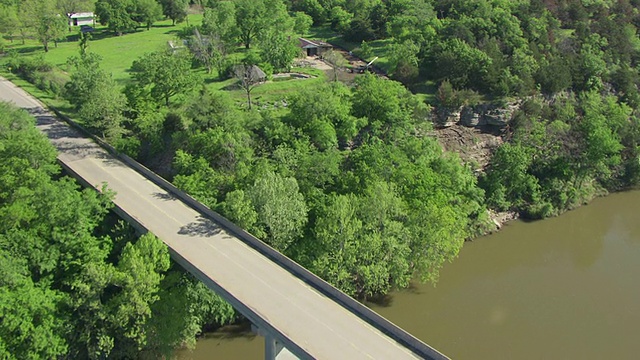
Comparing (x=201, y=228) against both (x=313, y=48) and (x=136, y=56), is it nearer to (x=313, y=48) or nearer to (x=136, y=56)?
(x=313, y=48)

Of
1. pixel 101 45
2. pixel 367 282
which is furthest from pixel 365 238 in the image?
pixel 101 45

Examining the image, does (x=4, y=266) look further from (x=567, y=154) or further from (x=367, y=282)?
(x=567, y=154)

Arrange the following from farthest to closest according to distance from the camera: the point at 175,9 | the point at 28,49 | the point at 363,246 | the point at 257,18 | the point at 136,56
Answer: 1. the point at 175,9
2. the point at 28,49
3. the point at 136,56
4. the point at 257,18
5. the point at 363,246

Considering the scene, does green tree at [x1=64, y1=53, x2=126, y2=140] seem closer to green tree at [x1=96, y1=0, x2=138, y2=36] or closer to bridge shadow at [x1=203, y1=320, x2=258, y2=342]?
A: bridge shadow at [x1=203, y1=320, x2=258, y2=342]

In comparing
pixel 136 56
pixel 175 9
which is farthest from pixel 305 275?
pixel 175 9

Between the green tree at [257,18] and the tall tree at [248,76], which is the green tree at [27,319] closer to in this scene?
the tall tree at [248,76]

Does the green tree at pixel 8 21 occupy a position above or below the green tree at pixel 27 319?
above

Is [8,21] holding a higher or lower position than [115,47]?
higher

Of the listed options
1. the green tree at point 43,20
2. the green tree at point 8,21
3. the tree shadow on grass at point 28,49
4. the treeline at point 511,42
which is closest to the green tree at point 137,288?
the treeline at point 511,42
